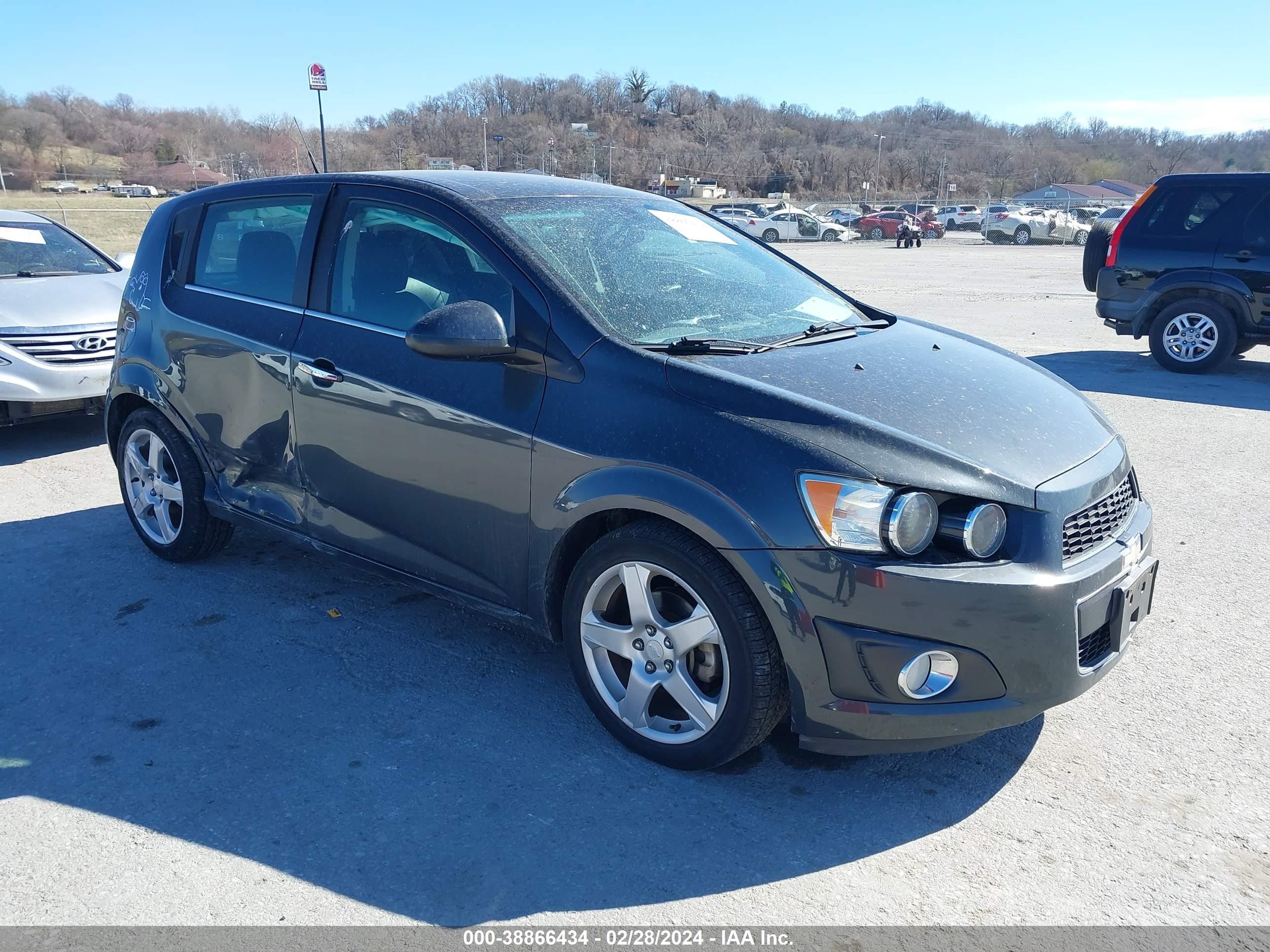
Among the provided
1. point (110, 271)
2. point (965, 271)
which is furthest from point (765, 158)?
point (110, 271)

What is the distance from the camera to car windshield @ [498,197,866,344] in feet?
10.8

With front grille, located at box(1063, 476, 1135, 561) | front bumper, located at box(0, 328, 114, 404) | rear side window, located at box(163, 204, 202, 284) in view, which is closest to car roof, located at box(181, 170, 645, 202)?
rear side window, located at box(163, 204, 202, 284)

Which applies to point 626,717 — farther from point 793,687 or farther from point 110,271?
point 110,271

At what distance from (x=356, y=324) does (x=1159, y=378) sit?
8.60 meters

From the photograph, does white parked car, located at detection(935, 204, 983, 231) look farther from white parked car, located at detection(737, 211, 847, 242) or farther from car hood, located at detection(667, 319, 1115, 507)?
car hood, located at detection(667, 319, 1115, 507)

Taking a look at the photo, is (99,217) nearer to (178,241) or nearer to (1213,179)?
(178,241)

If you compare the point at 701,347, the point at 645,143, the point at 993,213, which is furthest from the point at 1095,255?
the point at 645,143

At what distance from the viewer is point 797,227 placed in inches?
1766

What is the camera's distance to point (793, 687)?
2705 millimetres

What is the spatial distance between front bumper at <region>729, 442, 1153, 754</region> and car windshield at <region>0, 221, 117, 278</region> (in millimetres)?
7414

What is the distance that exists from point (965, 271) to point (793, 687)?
23816 millimetres

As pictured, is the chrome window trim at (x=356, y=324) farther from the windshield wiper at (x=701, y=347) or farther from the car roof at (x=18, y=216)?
the car roof at (x=18, y=216)

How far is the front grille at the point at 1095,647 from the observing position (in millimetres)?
2740

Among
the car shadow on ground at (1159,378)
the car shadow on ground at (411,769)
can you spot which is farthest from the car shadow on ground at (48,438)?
the car shadow on ground at (1159,378)
